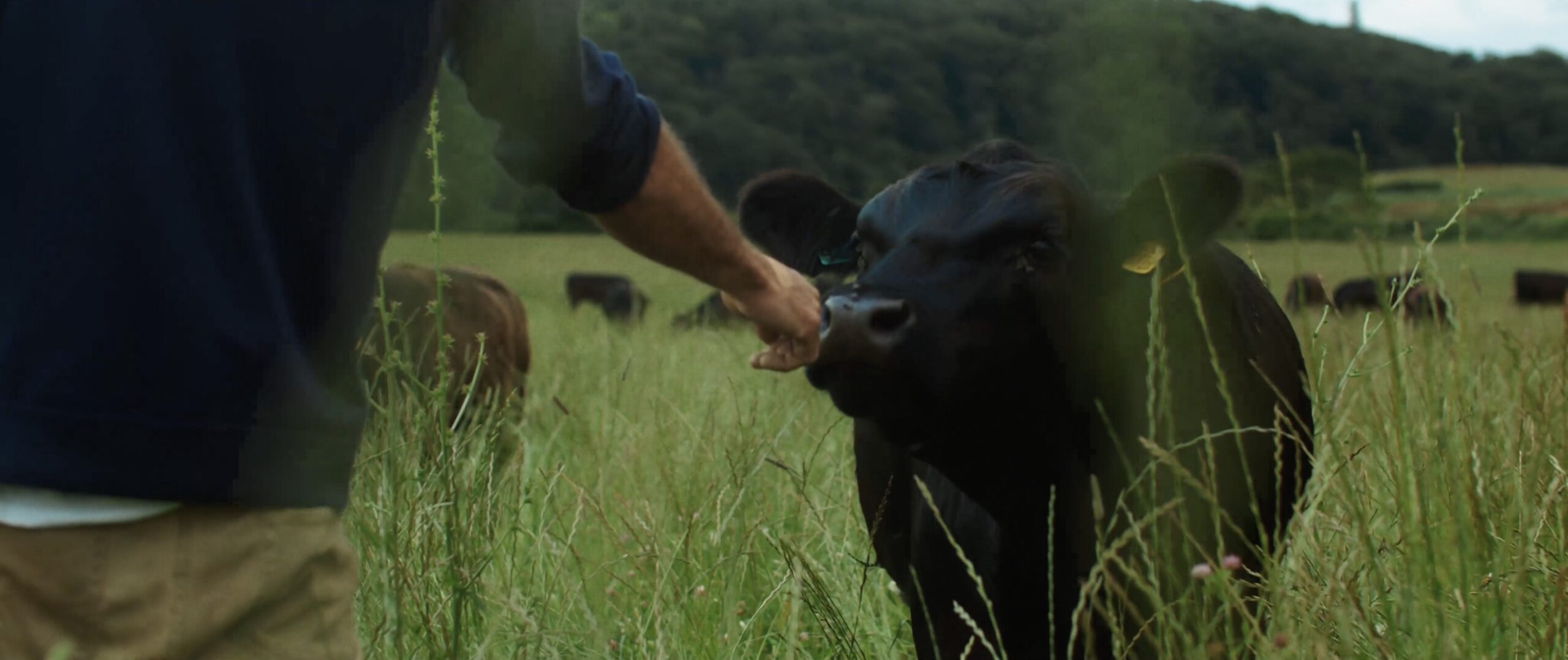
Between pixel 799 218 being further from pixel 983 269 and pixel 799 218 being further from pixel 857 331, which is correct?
pixel 857 331

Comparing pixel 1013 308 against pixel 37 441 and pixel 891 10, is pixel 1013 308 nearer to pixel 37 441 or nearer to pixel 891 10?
pixel 37 441

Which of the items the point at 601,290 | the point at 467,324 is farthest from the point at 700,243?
the point at 601,290

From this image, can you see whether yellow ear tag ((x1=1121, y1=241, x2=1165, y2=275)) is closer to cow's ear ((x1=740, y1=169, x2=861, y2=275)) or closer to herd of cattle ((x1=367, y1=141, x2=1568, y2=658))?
herd of cattle ((x1=367, y1=141, x2=1568, y2=658))

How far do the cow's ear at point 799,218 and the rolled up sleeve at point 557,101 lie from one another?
1494mm

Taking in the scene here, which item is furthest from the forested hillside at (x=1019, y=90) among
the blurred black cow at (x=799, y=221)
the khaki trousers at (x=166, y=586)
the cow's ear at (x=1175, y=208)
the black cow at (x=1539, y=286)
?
the black cow at (x=1539, y=286)

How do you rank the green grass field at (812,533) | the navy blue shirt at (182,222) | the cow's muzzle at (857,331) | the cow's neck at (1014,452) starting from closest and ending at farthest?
1. the navy blue shirt at (182,222)
2. the green grass field at (812,533)
3. the cow's muzzle at (857,331)
4. the cow's neck at (1014,452)

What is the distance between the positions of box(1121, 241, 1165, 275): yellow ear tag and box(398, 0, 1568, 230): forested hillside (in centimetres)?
16

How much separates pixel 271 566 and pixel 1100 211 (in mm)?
1962

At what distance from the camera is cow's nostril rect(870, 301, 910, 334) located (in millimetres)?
2486

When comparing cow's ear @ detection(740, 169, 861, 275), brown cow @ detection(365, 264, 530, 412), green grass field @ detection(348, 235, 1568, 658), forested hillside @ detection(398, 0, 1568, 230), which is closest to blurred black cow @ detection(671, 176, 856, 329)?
cow's ear @ detection(740, 169, 861, 275)

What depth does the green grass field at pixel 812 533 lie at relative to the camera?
1968 mm

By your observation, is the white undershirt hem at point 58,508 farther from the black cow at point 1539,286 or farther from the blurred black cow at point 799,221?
the black cow at point 1539,286

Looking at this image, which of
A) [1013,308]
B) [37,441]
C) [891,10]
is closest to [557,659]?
[1013,308]

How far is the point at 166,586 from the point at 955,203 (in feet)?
5.92
